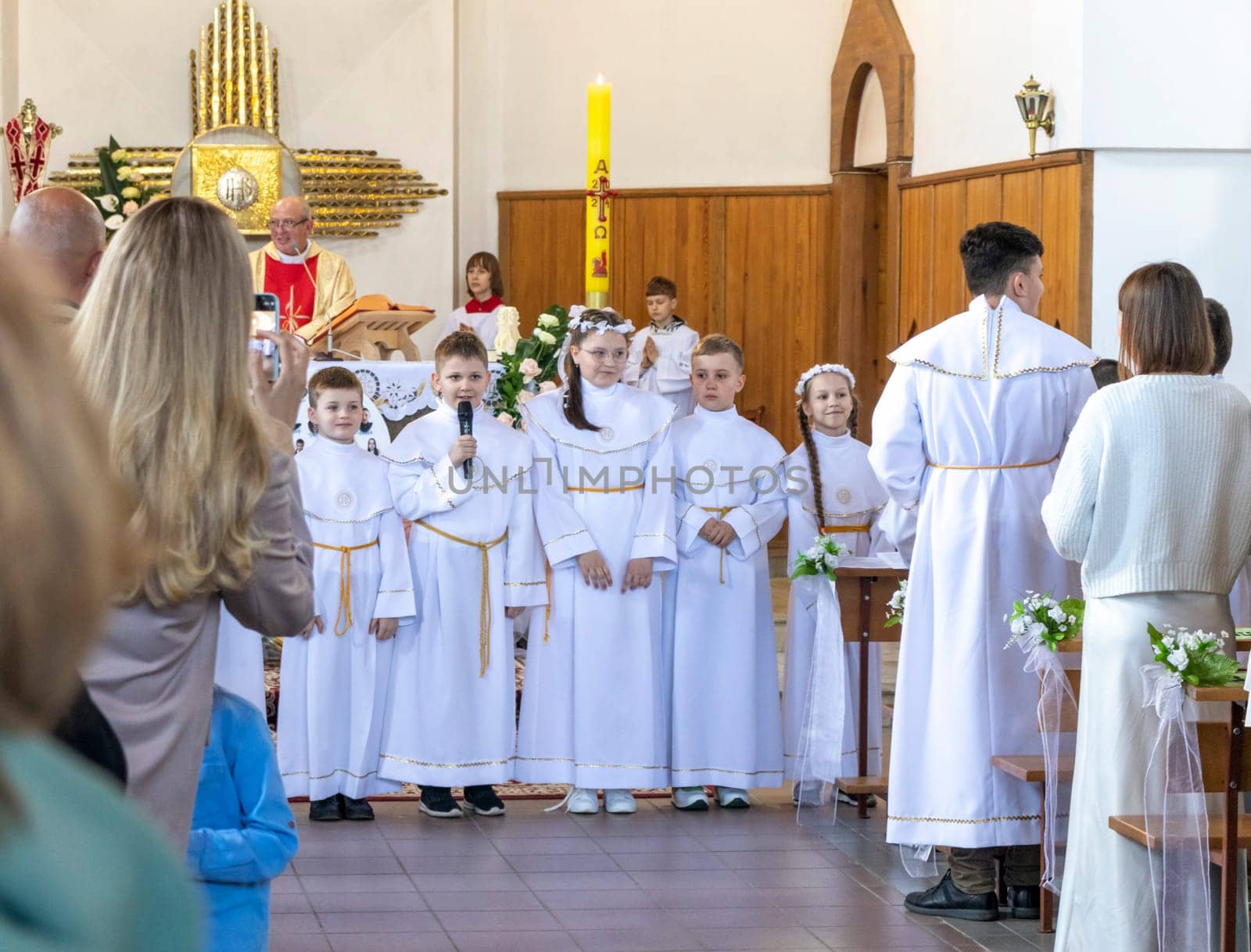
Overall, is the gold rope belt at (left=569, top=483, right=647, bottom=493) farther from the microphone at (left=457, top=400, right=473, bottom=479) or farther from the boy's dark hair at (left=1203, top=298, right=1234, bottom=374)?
the boy's dark hair at (left=1203, top=298, right=1234, bottom=374)

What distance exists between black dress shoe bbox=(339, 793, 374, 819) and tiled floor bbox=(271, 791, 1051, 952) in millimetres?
60

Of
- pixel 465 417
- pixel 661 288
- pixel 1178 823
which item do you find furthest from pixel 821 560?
pixel 661 288

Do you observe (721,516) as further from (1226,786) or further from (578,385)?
(1226,786)

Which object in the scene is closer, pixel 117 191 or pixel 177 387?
pixel 177 387

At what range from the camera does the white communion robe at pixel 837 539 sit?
6316mm

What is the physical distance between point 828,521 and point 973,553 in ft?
5.25

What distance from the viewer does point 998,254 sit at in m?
5.01

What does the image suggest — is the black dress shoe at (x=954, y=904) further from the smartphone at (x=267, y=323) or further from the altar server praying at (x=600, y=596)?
the smartphone at (x=267, y=323)

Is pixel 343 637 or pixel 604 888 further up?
pixel 343 637

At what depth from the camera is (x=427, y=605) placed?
19.9 feet

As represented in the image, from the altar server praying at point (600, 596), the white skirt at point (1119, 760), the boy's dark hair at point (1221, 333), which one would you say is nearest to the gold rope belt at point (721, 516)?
the altar server praying at point (600, 596)

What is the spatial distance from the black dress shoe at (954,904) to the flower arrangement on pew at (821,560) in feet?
4.38

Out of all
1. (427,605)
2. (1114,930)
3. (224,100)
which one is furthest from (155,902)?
(224,100)

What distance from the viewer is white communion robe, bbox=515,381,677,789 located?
6098mm
